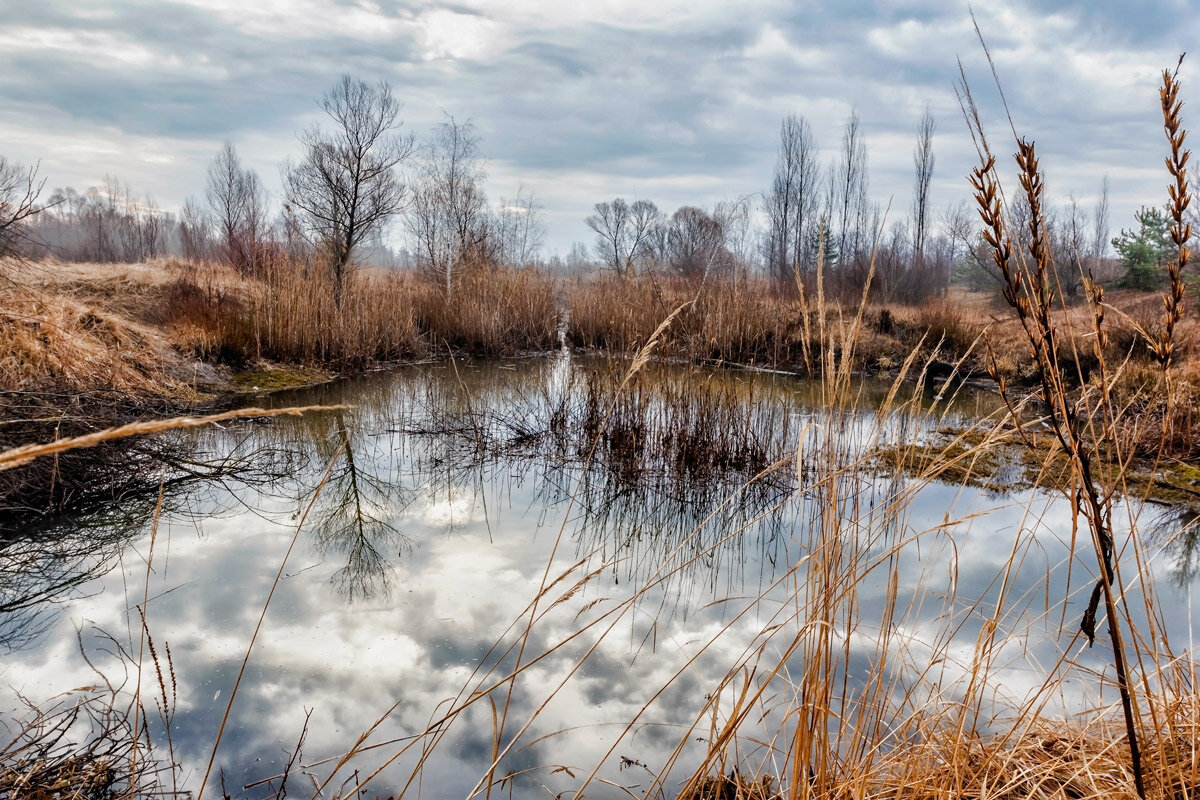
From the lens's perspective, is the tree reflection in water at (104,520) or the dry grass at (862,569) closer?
the dry grass at (862,569)

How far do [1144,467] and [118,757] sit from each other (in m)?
6.27

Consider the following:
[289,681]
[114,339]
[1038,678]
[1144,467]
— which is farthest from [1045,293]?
[114,339]

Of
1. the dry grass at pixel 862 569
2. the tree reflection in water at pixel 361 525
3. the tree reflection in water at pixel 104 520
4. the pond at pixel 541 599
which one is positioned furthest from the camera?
the tree reflection in water at pixel 361 525

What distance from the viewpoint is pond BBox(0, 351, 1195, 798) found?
1.83m

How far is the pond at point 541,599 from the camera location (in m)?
1.83

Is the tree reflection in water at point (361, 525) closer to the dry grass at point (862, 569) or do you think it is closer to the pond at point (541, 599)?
the pond at point (541, 599)

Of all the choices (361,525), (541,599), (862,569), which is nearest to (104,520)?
(361,525)

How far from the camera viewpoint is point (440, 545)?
363cm

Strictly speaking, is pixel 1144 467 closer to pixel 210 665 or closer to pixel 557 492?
pixel 557 492

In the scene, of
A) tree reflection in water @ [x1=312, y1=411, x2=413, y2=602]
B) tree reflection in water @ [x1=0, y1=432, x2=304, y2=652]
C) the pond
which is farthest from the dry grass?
tree reflection in water @ [x1=0, y1=432, x2=304, y2=652]

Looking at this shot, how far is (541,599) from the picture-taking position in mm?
3186

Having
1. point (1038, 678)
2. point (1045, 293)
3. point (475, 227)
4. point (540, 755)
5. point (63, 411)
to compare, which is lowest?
point (540, 755)

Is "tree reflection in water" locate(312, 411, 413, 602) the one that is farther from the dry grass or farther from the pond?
the dry grass

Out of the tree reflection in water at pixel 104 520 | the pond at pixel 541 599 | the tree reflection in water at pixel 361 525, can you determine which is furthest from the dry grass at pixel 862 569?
the tree reflection in water at pixel 104 520
